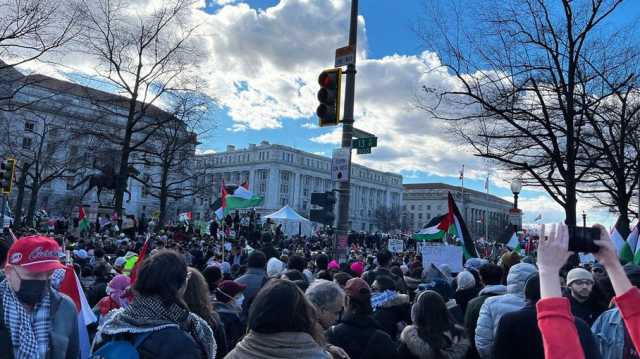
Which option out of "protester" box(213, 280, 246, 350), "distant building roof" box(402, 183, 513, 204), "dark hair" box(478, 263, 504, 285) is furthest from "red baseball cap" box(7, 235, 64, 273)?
"distant building roof" box(402, 183, 513, 204)

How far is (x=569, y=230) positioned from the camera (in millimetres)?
1866

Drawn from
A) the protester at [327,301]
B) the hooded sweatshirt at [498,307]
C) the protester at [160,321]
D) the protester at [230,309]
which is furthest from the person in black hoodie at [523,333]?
the protester at [230,309]

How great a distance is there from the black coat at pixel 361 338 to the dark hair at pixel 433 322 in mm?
260

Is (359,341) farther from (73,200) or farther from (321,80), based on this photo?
(73,200)

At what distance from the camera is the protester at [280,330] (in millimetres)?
2502

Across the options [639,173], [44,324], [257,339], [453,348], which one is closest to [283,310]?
[257,339]

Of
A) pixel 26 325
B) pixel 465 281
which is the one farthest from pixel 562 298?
pixel 465 281

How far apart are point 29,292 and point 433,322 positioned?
9.09ft

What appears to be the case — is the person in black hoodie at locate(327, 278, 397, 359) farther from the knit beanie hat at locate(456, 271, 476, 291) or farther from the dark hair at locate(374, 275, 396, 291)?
the knit beanie hat at locate(456, 271, 476, 291)

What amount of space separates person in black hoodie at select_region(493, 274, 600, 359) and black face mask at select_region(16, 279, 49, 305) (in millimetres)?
3162

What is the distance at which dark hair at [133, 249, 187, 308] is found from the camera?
2.95 metres

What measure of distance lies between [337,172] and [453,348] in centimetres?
655

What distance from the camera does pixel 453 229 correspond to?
12.5 metres

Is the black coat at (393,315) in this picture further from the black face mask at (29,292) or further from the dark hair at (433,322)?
the black face mask at (29,292)
